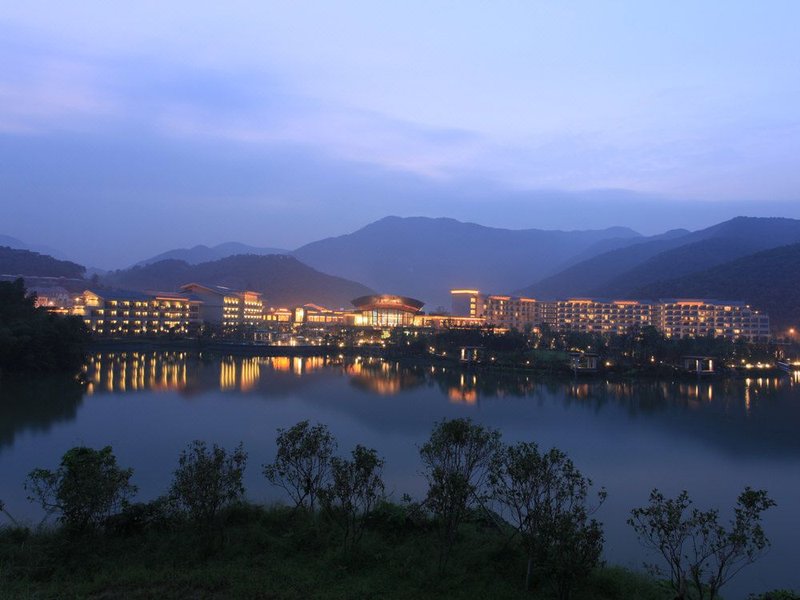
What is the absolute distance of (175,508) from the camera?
207 inches

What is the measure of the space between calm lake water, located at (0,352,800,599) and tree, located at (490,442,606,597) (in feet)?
7.12

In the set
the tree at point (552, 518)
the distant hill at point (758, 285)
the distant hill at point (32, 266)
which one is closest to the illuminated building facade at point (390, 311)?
the distant hill at point (758, 285)

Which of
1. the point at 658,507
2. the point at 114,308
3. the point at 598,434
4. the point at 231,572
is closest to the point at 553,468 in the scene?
the point at 658,507

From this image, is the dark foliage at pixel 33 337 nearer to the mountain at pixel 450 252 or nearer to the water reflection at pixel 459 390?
the water reflection at pixel 459 390

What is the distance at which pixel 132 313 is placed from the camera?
41344mm

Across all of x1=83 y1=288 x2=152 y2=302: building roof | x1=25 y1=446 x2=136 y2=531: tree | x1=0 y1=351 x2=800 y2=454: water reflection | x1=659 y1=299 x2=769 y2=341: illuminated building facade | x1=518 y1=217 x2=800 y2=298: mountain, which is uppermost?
x1=518 y1=217 x2=800 y2=298: mountain

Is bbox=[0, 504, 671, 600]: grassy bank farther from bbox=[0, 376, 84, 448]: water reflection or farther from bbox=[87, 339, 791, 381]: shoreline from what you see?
bbox=[87, 339, 791, 381]: shoreline

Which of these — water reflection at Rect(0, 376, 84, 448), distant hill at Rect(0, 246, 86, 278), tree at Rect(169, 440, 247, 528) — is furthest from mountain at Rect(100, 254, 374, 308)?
tree at Rect(169, 440, 247, 528)

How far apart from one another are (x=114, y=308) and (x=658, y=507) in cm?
4295

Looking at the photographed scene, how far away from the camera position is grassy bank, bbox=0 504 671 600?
4266 mm

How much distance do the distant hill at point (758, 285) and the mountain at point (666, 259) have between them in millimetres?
5999

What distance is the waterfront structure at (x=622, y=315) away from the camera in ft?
136

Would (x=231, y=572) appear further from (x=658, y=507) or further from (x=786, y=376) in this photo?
(x=786, y=376)

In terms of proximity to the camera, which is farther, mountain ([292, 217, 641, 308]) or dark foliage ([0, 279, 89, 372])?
mountain ([292, 217, 641, 308])
